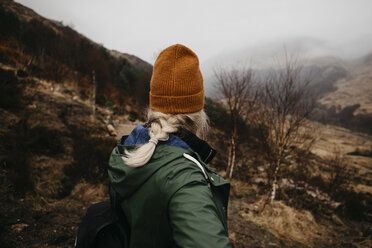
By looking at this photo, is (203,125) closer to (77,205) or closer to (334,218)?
(77,205)

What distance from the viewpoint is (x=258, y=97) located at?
6211mm

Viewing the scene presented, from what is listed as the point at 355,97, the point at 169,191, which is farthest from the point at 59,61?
the point at 355,97

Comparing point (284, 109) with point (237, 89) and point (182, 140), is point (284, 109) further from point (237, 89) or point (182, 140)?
point (182, 140)

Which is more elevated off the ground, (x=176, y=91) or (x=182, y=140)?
(x=176, y=91)

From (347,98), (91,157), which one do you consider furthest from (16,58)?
(347,98)

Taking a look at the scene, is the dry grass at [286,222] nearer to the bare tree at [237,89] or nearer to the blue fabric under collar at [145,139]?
the bare tree at [237,89]

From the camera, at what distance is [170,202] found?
78cm

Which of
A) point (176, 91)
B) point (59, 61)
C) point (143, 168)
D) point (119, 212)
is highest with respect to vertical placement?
point (59, 61)

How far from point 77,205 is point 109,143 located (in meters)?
3.12

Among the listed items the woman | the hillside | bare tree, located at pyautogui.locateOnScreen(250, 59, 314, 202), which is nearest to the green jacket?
the woman

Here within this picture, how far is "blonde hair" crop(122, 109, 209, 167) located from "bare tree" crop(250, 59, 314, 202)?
13.8 feet

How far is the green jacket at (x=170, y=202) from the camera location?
0.69 m

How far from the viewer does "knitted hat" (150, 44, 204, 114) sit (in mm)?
1259

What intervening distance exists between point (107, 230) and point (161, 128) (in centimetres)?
73
